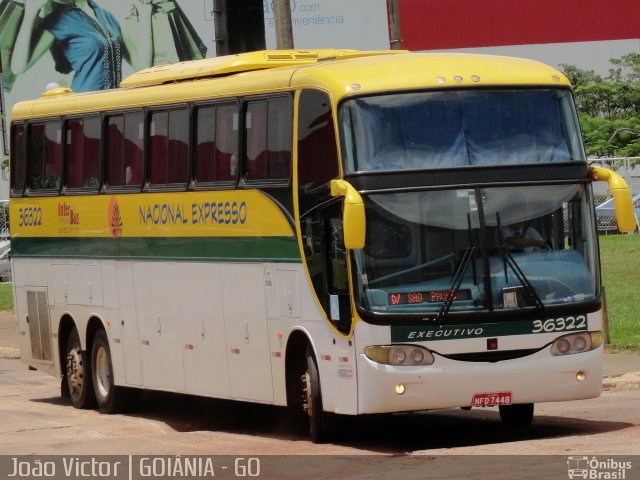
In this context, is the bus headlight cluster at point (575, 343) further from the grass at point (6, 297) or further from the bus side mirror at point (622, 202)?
the grass at point (6, 297)

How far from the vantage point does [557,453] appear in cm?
1188

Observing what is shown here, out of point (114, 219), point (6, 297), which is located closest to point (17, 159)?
point (114, 219)

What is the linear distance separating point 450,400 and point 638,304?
1229 centimetres

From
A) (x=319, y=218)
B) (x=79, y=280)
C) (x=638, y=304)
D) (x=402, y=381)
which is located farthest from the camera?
(x=638, y=304)

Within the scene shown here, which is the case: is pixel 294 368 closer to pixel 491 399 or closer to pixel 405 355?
pixel 405 355

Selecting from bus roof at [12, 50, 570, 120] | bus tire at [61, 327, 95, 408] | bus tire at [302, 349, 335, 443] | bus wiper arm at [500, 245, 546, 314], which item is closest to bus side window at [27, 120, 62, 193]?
bus roof at [12, 50, 570, 120]

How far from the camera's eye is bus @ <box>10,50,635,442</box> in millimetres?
13164

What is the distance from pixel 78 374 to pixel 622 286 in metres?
12.0

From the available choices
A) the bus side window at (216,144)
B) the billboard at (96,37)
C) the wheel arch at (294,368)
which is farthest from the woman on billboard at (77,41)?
the wheel arch at (294,368)

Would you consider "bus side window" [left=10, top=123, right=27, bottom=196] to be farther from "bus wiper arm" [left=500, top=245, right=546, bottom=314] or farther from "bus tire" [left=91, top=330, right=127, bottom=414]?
"bus wiper arm" [left=500, top=245, right=546, bottom=314]

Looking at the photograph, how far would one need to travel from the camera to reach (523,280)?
13.3 m

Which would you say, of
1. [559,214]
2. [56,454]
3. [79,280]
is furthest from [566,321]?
[79,280]

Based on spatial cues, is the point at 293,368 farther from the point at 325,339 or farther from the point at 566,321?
the point at 566,321

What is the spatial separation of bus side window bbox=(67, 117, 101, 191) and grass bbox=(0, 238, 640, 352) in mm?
6931
